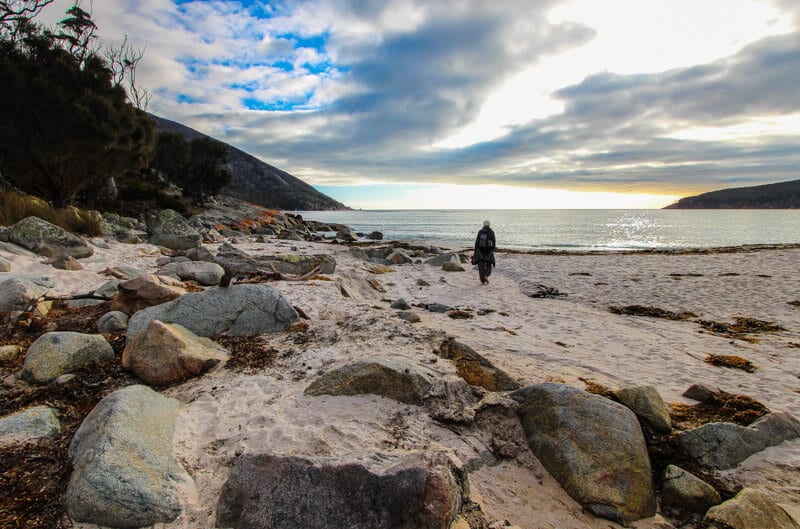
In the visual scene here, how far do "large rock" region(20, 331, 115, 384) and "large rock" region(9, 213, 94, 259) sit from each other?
7.11 metres

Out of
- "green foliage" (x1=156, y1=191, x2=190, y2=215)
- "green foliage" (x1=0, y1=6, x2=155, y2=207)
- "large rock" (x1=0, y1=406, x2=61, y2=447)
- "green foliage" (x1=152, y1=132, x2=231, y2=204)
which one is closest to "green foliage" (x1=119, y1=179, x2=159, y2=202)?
"green foliage" (x1=156, y1=191, x2=190, y2=215)

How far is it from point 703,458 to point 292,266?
32.1ft

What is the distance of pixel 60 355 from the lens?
13.7ft

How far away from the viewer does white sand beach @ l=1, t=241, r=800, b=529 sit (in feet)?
9.62

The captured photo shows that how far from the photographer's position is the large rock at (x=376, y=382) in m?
3.92

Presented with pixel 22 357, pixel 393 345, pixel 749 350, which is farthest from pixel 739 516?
pixel 22 357

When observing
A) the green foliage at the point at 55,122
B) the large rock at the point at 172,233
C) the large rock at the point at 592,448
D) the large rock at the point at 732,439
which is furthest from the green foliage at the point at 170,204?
the large rock at the point at 732,439

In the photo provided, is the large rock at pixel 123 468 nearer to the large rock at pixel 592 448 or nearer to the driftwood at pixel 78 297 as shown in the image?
the large rock at pixel 592 448

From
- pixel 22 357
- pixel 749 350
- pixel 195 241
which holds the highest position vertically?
pixel 195 241

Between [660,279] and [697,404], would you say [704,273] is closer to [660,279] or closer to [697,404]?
[660,279]

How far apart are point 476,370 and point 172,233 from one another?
19779mm

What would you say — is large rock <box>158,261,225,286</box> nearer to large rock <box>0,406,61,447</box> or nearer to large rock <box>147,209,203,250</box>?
large rock <box>0,406,61,447</box>

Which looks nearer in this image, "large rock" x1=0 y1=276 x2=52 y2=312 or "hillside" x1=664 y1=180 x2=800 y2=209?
"large rock" x1=0 y1=276 x2=52 y2=312

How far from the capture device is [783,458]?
3191 millimetres
